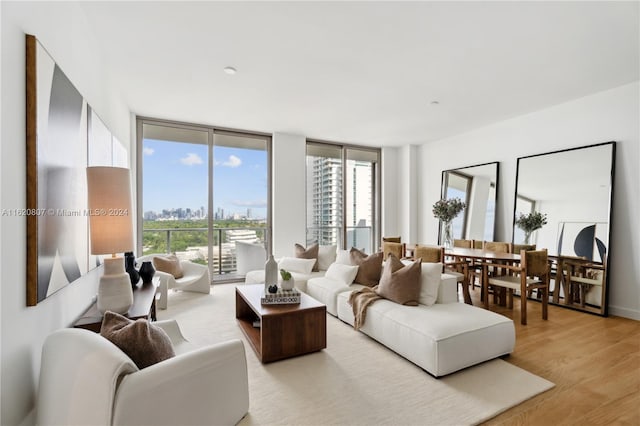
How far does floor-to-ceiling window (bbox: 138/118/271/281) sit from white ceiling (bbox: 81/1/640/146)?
27.7 inches

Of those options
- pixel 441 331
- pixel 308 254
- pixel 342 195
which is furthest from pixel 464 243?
pixel 441 331

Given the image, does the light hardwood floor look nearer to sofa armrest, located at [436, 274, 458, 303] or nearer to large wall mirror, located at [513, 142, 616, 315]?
large wall mirror, located at [513, 142, 616, 315]

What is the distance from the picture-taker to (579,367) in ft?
7.99

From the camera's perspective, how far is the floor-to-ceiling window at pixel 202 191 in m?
5.05

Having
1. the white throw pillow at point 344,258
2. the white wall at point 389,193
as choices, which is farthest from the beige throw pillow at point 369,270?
the white wall at point 389,193

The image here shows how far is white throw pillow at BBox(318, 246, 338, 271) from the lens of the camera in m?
4.92

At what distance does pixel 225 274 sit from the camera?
5668mm

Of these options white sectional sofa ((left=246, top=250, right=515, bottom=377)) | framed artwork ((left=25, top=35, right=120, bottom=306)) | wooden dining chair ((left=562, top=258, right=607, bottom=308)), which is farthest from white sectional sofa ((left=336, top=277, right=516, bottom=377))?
framed artwork ((left=25, top=35, right=120, bottom=306))

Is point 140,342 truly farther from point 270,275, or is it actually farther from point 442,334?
point 442,334

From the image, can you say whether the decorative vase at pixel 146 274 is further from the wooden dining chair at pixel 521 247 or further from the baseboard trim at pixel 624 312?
the baseboard trim at pixel 624 312

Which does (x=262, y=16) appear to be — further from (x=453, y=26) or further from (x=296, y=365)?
(x=296, y=365)

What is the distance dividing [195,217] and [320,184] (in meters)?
2.55

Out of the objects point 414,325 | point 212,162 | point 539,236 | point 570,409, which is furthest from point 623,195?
point 212,162

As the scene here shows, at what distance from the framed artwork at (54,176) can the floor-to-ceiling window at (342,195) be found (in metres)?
4.32
